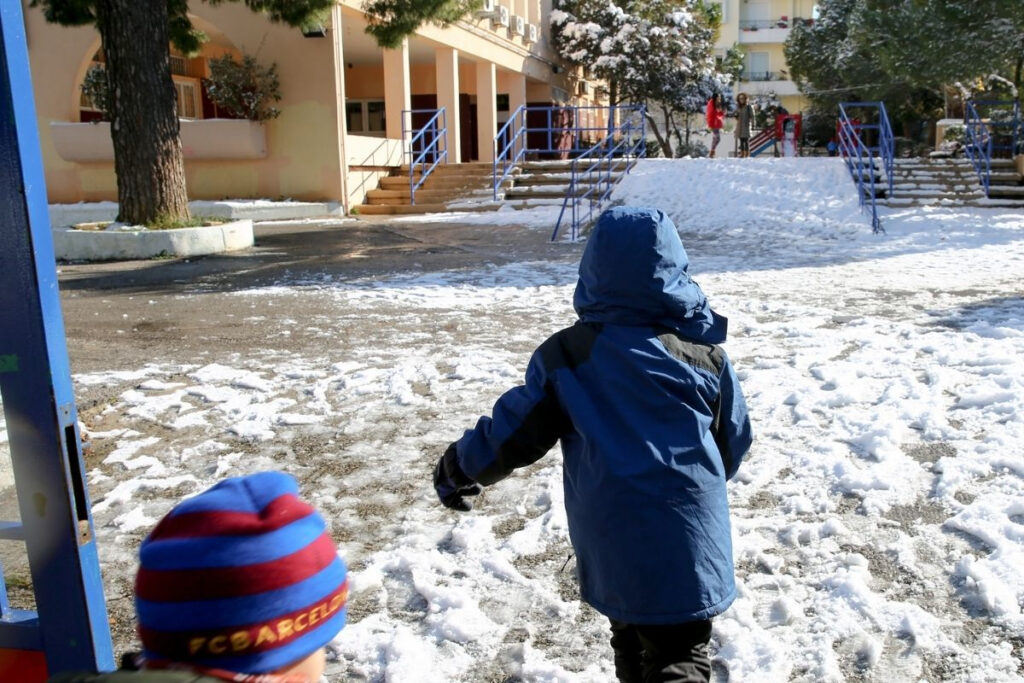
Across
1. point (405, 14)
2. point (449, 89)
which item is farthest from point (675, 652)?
point (449, 89)

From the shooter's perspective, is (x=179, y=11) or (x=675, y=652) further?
(x=179, y=11)

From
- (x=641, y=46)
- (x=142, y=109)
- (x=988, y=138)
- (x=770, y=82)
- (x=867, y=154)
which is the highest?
(x=770, y=82)

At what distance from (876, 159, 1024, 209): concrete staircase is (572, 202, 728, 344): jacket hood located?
47.8 ft

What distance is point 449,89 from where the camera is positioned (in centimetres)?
2180

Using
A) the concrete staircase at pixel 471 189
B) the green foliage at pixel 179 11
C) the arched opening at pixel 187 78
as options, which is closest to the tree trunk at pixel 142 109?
the green foliage at pixel 179 11

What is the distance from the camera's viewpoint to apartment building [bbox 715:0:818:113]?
53.2m

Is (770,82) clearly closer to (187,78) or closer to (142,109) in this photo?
(187,78)

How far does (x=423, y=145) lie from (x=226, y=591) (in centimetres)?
2192

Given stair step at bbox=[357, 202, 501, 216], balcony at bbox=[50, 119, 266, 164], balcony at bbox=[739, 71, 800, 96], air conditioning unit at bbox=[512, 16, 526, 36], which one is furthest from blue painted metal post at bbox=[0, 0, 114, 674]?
balcony at bbox=[739, 71, 800, 96]

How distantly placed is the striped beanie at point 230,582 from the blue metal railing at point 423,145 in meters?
17.4

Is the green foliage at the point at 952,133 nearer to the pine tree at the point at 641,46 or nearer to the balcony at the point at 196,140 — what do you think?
the pine tree at the point at 641,46

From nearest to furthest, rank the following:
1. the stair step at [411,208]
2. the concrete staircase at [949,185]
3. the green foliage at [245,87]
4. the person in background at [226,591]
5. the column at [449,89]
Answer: the person in background at [226,591]
the concrete staircase at [949,185]
the green foliage at [245,87]
the stair step at [411,208]
the column at [449,89]

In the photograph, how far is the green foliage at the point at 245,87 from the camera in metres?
17.0

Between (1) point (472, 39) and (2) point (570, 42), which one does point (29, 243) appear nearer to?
(1) point (472, 39)
